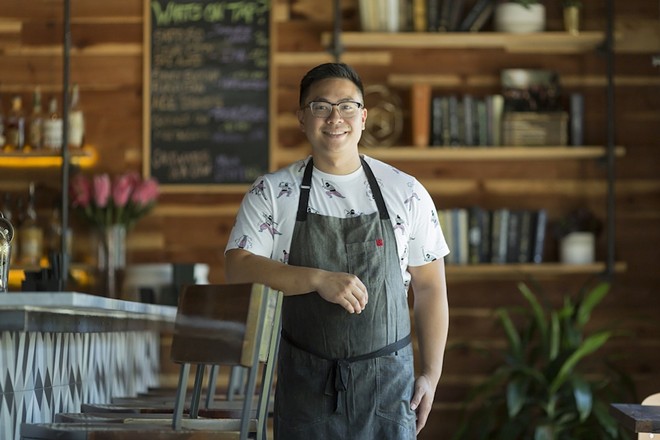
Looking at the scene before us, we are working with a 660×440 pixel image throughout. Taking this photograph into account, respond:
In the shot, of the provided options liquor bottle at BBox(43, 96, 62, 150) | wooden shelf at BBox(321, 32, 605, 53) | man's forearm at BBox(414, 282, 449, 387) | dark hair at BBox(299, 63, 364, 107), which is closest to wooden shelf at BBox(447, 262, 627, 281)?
wooden shelf at BBox(321, 32, 605, 53)

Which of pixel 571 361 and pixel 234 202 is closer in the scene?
pixel 571 361

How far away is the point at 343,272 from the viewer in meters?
2.51

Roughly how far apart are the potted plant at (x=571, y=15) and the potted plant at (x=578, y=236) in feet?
2.82

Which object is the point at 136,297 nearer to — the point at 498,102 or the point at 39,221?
the point at 39,221

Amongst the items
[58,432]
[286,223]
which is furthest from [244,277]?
[58,432]

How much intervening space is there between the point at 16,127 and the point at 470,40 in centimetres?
219

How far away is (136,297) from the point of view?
16.1 ft

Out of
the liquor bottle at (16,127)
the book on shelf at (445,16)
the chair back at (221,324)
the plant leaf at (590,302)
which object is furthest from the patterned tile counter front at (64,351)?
the book on shelf at (445,16)

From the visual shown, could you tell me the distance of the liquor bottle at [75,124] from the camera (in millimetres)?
5438

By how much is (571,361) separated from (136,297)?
189cm

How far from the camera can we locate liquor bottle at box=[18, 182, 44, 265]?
211 inches

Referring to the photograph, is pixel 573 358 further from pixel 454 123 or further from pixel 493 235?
pixel 454 123

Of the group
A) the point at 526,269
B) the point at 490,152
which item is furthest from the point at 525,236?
the point at 490,152

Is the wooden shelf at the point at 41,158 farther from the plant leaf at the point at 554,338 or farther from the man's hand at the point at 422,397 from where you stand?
the man's hand at the point at 422,397
